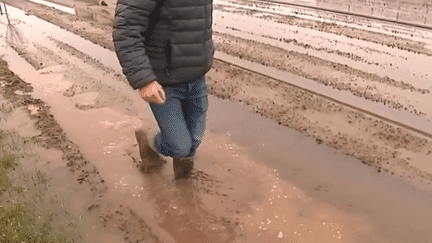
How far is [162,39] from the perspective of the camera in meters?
2.11

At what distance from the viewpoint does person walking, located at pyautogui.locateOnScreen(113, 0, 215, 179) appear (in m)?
1.97

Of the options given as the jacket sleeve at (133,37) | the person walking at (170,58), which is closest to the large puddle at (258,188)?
the person walking at (170,58)

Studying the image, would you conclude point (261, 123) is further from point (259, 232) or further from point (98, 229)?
point (98, 229)

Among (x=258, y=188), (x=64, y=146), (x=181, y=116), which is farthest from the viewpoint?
(x=64, y=146)

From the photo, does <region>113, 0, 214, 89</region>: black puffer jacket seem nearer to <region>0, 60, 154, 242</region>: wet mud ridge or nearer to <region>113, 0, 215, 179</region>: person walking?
<region>113, 0, 215, 179</region>: person walking

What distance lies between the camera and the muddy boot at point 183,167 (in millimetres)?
2826

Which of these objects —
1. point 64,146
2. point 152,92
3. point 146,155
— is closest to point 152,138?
point 146,155

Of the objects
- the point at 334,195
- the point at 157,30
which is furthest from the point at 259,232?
the point at 157,30

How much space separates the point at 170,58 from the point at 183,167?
104 cm

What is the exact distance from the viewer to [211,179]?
10.2 feet

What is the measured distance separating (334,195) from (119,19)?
2144mm

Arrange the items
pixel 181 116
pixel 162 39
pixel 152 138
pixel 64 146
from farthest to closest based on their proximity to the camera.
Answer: pixel 64 146 → pixel 152 138 → pixel 181 116 → pixel 162 39

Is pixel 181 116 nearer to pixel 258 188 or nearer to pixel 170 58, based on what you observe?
pixel 170 58

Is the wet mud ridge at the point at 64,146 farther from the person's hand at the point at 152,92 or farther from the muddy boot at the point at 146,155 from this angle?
the person's hand at the point at 152,92
